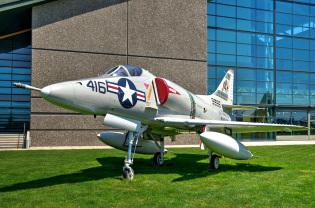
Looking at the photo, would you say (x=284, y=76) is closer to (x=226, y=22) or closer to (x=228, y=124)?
(x=226, y=22)

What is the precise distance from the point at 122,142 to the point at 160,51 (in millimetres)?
15758

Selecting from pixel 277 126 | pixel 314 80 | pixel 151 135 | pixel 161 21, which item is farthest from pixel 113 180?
pixel 314 80

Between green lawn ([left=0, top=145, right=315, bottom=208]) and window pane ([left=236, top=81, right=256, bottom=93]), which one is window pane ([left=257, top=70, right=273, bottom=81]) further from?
green lawn ([left=0, top=145, right=315, bottom=208])

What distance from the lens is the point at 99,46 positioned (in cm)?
2611

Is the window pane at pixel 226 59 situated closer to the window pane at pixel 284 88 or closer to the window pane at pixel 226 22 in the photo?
the window pane at pixel 226 22

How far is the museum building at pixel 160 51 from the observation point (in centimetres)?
2508

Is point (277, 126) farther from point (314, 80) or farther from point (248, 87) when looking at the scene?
point (314, 80)

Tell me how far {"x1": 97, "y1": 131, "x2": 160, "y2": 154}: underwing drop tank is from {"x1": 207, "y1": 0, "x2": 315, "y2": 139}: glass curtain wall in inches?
718

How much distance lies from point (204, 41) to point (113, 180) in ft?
71.9

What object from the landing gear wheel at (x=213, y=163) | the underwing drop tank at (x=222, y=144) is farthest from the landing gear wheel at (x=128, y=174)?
the landing gear wheel at (x=213, y=163)

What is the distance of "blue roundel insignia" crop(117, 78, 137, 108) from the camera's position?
10.1 metres

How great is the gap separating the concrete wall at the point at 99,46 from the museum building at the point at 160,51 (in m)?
0.07

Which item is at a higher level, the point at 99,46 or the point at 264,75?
the point at 99,46

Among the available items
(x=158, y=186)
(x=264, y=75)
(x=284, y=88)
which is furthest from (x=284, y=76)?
(x=158, y=186)
